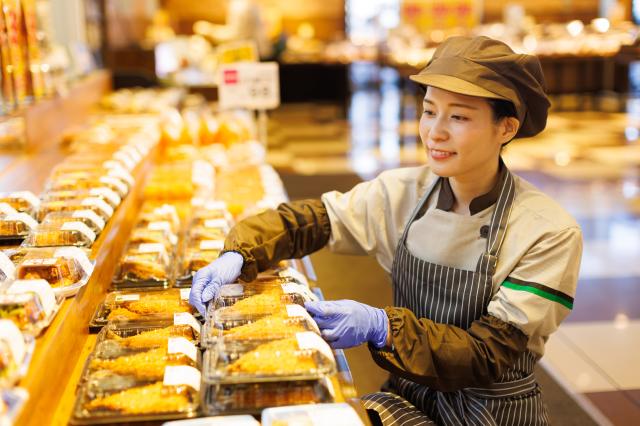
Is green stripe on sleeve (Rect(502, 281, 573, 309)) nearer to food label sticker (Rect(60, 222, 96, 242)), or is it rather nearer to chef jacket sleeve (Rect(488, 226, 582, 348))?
chef jacket sleeve (Rect(488, 226, 582, 348))

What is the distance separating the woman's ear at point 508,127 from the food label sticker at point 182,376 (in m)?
0.98

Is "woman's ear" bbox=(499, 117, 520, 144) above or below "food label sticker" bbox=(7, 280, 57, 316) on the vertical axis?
above

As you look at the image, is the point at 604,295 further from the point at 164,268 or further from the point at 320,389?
the point at 320,389

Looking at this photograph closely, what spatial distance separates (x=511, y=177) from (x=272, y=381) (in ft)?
3.00

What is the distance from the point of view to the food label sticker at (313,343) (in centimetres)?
157

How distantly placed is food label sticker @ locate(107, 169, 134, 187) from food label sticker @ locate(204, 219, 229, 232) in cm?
42

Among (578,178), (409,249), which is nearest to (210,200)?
(409,249)

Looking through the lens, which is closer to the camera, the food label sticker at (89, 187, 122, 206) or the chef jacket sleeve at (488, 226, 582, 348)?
the chef jacket sleeve at (488, 226, 582, 348)

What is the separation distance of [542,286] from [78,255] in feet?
3.89

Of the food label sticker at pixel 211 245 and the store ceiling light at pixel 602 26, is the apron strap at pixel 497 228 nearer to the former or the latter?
the food label sticker at pixel 211 245

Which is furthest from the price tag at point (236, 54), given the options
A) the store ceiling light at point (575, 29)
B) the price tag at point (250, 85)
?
the store ceiling light at point (575, 29)

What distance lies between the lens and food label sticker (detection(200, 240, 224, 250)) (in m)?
2.43

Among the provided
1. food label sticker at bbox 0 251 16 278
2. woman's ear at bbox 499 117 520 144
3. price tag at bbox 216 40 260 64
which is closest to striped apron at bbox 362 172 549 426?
woman's ear at bbox 499 117 520 144

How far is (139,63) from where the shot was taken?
26.2ft
